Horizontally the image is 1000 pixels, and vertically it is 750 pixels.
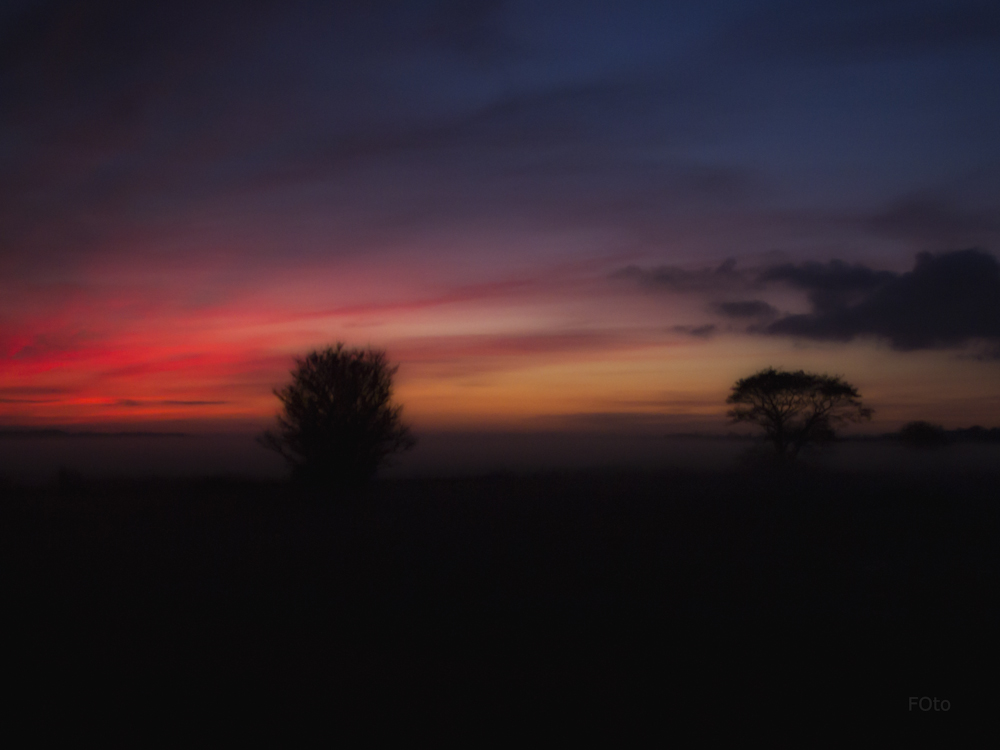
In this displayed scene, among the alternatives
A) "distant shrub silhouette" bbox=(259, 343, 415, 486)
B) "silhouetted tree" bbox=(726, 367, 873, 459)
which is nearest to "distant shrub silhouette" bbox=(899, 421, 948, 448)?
"silhouetted tree" bbox=(726, 367, 873, 459)

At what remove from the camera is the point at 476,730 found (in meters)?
5.80

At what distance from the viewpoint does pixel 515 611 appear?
9.13 metres

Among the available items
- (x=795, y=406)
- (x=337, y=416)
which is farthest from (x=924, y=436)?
(x=337, y=416)

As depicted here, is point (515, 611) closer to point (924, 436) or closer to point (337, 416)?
point (337, 416)

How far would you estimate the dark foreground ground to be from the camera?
6.62m

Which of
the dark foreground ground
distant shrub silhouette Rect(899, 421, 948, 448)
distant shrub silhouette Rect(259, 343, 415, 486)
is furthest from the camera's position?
distant shrub silhouette Rect(899, 421, 948, 448)

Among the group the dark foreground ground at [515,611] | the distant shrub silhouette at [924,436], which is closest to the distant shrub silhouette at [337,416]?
the dark foreground ground at [515,611]

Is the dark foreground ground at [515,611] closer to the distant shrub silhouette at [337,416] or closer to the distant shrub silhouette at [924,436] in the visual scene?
the distant shrub silhouette at [337,416]

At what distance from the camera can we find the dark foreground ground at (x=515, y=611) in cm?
662

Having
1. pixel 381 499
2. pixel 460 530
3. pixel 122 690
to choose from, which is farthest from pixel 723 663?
pixel 381 499

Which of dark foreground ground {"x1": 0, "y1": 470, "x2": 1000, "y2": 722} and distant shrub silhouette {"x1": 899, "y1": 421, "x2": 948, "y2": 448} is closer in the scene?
dark foreground ground {"x1": 0, "y1": 470, "x2": 1000, "y2": 722}

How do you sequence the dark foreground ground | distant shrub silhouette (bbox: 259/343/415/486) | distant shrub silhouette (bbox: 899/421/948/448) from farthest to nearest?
1. distant shrub silhouette (bbox: 899/421/948/448)
2. distant shrub silhouette (bbox: 259/343/415/486)
3. the dark foreground ground

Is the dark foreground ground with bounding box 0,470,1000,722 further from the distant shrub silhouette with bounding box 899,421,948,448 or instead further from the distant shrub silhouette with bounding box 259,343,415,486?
the distant shrub silhouette with bounding box 899,421,948,448

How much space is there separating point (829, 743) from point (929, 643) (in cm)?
325
